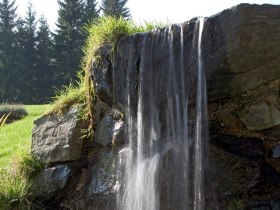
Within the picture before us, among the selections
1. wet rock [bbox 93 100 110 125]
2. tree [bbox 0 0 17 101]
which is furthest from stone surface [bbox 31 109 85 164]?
tree [bbox 0 0 17 101]

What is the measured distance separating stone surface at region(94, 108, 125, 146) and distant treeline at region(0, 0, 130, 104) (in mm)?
33234

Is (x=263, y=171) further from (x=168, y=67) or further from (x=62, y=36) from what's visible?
(x=62, y=36)

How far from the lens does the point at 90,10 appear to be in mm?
46344

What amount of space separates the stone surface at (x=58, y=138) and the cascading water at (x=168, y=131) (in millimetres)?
987

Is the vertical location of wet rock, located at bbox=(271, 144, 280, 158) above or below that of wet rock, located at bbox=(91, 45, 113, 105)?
below

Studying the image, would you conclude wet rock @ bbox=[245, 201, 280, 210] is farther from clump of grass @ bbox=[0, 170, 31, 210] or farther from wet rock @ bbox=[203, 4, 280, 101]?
clump of grass @ bbox=[0, 170, 31, 210]

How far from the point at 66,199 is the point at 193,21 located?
10.4 feet

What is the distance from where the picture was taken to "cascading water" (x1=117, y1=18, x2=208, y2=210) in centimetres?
535

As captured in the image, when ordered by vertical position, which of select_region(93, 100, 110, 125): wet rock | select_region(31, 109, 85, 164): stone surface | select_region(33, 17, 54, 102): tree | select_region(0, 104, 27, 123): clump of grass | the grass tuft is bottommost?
select_region(31, 109, 85, 164): stone surface

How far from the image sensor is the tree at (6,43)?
140 feet

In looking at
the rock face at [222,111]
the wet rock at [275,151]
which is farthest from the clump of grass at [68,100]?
the wet rock at [275,151]

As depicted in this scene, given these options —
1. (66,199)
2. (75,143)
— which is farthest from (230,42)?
(66,199)

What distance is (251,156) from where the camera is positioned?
17.9 ft

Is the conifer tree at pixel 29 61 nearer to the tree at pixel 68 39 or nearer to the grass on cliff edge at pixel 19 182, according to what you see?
the tree at pixel 68 39
